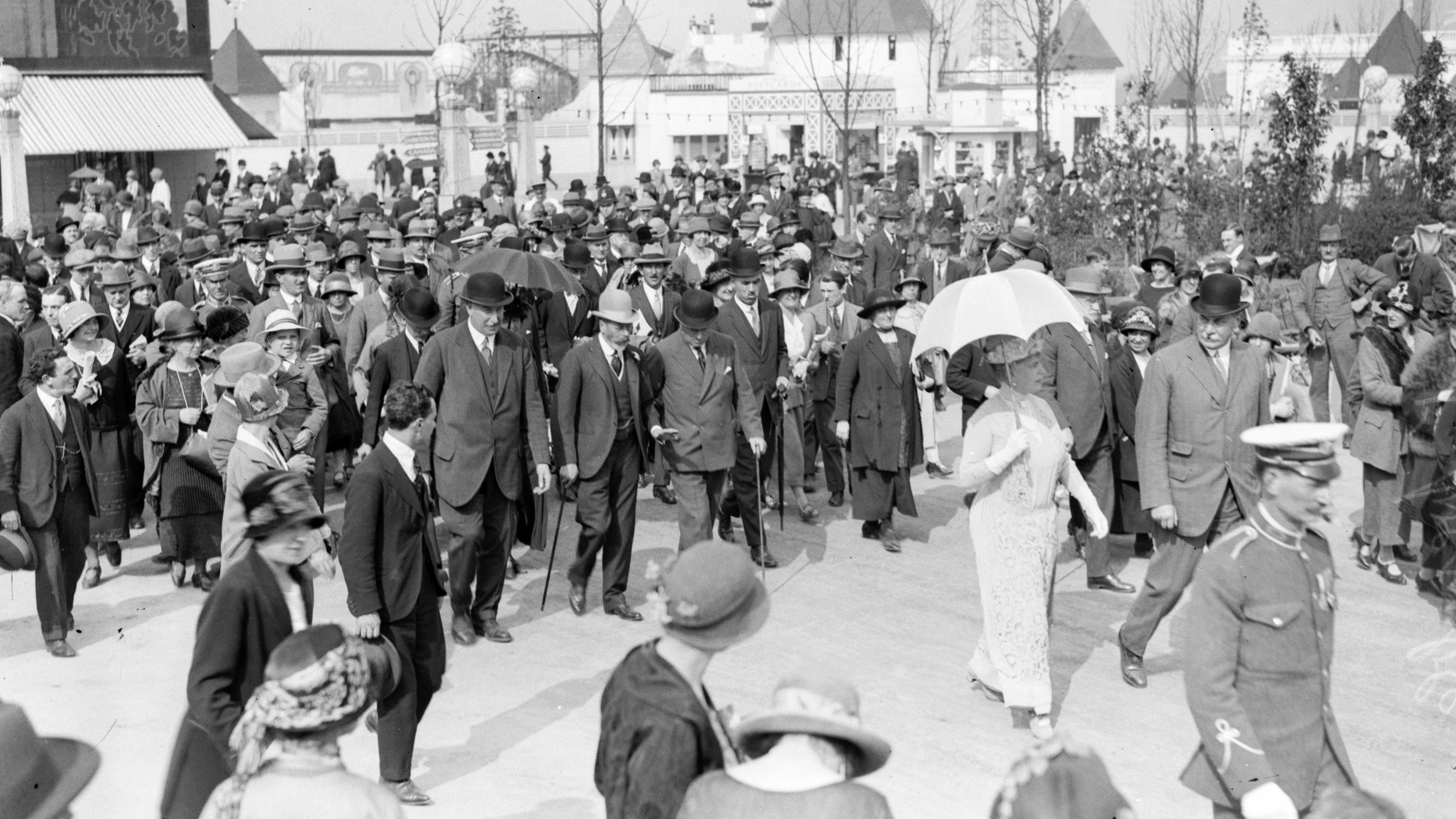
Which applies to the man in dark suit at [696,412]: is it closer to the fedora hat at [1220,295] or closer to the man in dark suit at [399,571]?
the man in dark suit at [399,571]

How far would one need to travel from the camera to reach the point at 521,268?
962 cm

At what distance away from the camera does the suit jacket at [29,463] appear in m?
8.25

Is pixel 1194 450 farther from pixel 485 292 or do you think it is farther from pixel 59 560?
pixel 59 560

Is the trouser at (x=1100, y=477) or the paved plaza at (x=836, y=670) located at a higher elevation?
the trouser at (x=1100, y=477)

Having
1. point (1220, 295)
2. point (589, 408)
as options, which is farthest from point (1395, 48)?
point (589, 408)

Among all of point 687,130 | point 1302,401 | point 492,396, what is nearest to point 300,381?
point 492,396

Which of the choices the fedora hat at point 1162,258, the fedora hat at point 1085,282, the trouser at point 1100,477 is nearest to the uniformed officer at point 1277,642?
the trouser at point 1100,477

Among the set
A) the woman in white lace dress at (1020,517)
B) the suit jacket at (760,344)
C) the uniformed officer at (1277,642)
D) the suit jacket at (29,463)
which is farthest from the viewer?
the suit jacket at (760,344)

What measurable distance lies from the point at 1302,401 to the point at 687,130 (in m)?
45.3

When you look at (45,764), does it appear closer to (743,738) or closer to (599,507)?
(743,738)

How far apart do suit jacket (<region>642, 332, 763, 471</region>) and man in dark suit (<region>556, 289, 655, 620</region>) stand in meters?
0.26

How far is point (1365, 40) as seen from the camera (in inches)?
2328

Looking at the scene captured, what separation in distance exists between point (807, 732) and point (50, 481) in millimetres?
6432

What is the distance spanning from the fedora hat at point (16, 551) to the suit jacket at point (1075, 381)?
19.0 feet
